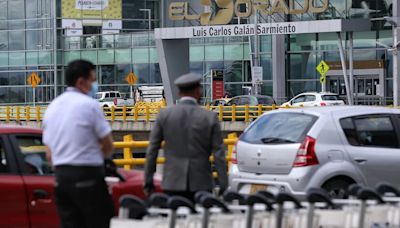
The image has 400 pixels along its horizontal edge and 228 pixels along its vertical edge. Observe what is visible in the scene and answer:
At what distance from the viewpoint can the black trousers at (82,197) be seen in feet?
20.9

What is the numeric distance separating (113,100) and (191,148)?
166ft

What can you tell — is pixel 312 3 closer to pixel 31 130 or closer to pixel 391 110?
pixel 391 110

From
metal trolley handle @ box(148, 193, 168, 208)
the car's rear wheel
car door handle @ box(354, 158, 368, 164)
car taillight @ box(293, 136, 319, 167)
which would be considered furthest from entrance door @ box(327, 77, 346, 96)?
metal trolley handle @ box(148, 193, 168, 208)

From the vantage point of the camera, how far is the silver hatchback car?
419 inches

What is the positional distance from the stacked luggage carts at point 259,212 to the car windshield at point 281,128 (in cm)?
429

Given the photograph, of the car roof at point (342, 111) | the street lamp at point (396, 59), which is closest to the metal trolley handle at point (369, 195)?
the car roof at point (342, 111)

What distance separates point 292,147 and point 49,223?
10.8 feet

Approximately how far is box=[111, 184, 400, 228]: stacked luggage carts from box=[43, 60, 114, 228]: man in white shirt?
0.89 ft

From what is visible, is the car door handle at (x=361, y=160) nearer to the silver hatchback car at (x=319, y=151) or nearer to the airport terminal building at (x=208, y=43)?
the silver hatchback car at (x=319, y=151)

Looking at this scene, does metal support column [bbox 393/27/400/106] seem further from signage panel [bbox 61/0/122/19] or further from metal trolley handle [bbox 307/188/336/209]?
metal trolley handle [bbox 307/188/336/209]

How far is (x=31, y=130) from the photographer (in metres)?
9.02

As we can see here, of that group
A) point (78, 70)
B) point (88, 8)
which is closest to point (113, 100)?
point (88, 8)

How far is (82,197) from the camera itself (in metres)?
6.34

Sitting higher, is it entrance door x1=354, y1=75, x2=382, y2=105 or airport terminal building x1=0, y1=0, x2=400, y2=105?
airport terminal building x1=0, y1=0, x2=400, y2=105
